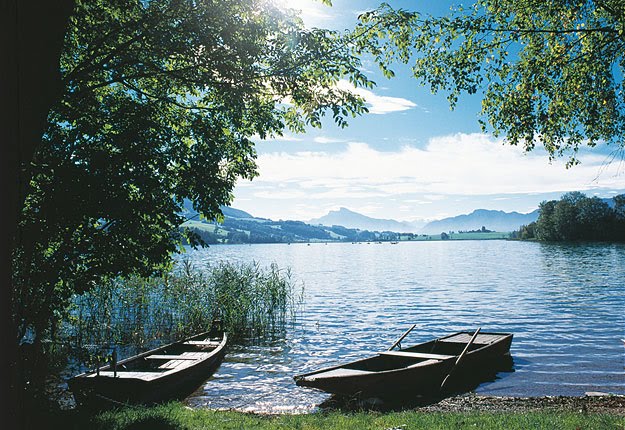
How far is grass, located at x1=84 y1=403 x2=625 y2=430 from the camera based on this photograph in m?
10.4

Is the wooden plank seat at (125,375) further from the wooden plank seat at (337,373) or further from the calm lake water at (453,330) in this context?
the wooden plank seat at (337,373)

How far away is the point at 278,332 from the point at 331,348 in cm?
484

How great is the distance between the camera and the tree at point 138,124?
340 inches

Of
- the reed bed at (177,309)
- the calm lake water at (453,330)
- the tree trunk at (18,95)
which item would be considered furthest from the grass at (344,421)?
the reed bed at (177,309)

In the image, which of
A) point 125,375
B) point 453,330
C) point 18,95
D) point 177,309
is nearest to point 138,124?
point 18,95

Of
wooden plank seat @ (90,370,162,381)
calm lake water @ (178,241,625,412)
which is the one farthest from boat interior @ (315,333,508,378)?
wooden plank seat @ (90,370,162,381)

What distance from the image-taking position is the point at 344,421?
1172cm

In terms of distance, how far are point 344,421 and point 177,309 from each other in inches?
678

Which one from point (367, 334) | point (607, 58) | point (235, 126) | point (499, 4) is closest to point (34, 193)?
point (235, 126)

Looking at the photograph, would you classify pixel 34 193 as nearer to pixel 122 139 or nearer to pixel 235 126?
pixel 122 139

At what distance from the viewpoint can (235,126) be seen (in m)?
11.4

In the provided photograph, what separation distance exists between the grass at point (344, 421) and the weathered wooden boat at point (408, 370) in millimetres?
1497

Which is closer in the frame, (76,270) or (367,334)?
(76,270)

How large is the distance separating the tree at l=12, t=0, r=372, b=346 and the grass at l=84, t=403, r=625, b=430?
350 centimetres
